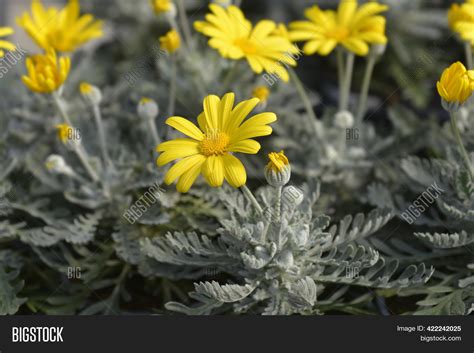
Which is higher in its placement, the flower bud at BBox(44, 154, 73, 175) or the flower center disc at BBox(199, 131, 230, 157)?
the flower bud at BBox(44, 154, 73, 175)

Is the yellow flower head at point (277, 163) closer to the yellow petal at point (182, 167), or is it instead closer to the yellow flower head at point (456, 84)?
the yellow petal at point (182, 167)

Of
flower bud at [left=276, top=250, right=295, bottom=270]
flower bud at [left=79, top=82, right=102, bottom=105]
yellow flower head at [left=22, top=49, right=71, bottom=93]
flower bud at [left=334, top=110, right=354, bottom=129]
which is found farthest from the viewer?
flower bud at [left=334, top=110, right=354, bottom=129]

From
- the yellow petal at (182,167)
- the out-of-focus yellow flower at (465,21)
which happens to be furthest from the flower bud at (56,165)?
the out-of-focus yellow flower at (465,21)

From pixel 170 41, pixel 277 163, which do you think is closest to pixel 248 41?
pixel 170 41

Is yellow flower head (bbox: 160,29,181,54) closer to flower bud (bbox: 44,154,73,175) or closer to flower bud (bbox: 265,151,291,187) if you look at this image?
flower bud (bbox: 44,154,73,175)

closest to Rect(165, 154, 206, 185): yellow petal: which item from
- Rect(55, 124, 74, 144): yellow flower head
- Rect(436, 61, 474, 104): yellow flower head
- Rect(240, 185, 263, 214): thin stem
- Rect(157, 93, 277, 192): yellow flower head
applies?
Rect(157, 93, 277, 192): yellow flower head

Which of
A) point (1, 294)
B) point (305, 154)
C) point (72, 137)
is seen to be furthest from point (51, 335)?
point (305, 154)

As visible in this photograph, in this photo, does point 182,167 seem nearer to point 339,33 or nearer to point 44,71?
point 44,71
